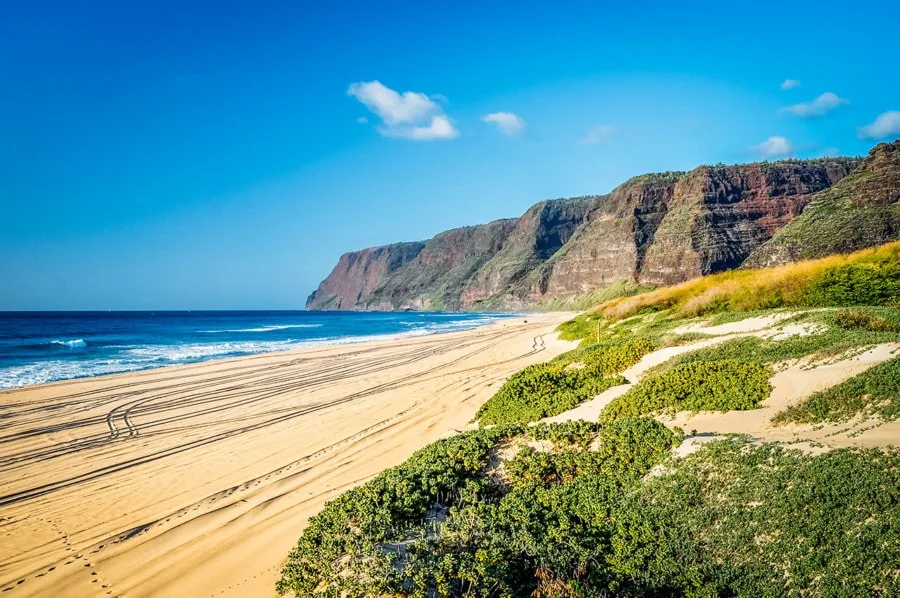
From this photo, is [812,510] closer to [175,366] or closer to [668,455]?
[668,455]

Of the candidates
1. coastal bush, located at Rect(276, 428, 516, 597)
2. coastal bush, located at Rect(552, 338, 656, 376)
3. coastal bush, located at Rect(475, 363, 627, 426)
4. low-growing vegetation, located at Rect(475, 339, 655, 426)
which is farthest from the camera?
coastal bush, located at Rect(552, 338, 656, 376)

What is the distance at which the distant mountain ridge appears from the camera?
1351 inches

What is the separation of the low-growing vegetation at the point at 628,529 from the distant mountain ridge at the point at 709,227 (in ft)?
114

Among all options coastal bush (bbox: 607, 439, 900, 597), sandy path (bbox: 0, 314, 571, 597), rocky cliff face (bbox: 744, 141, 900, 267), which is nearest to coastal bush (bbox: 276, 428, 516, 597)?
sandy path (bbox: 0, 314, 571, 597)

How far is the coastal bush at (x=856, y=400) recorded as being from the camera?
681 centimetres

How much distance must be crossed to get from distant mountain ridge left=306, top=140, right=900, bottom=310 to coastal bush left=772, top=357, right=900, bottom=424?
103 ft

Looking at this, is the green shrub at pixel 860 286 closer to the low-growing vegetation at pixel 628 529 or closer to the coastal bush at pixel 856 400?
the coastal bush at pixel 856 400

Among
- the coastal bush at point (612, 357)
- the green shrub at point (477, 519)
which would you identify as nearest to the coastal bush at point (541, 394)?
the coastal bush at point (612, 357)

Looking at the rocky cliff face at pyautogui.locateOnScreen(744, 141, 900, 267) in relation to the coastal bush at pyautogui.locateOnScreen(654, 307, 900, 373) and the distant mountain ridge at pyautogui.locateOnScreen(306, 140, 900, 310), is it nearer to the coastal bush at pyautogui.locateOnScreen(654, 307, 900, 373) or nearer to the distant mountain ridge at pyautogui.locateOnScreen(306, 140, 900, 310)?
the distant mountain ridge at pyautogui.locateOnScreen(306, 140, 900, 310)

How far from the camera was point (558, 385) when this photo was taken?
1223 cm

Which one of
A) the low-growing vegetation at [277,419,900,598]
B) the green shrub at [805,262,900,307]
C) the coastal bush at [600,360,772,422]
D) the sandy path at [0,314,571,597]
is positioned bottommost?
the sandy path at [0,314,571,597]

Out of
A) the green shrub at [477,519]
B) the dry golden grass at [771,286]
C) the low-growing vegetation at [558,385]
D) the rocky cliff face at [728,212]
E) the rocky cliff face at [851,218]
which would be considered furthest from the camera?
the rocky cliff face at [728,212]

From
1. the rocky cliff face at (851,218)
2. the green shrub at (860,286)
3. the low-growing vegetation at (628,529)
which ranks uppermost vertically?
the rocky cliff face at (851,218)

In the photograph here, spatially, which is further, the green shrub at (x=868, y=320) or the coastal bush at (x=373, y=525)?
the green shrub at (x=868, y=320)
